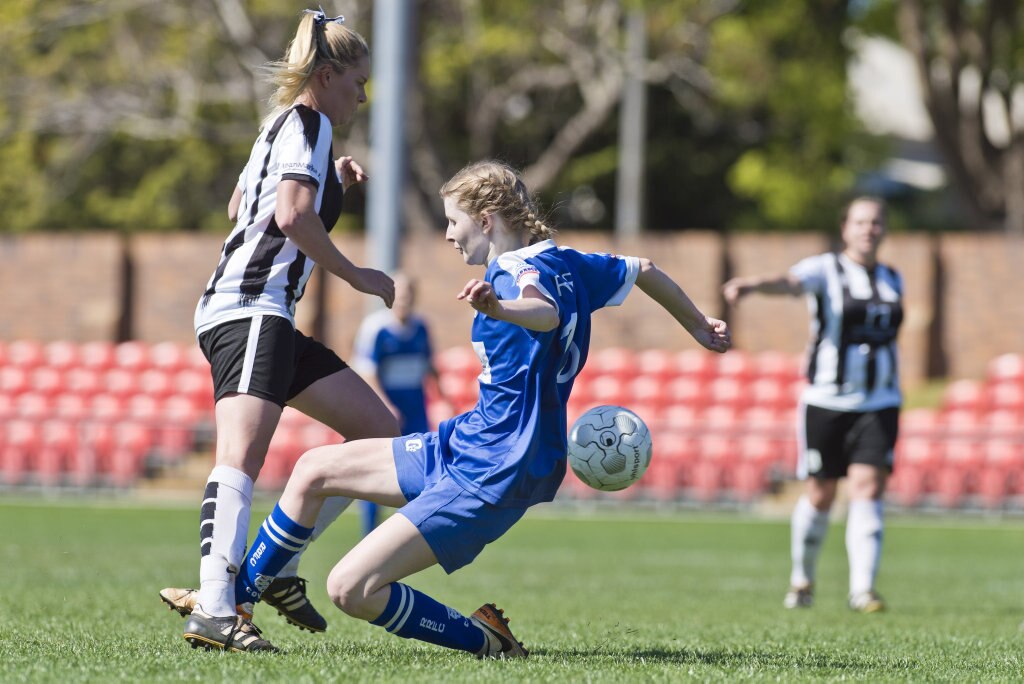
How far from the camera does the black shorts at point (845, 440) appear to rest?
8133 millimetres

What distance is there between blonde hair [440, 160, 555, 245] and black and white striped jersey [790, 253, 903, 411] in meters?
3.61

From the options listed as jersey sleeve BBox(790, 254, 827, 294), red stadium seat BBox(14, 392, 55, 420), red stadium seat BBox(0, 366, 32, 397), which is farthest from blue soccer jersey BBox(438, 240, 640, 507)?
red stadium seat BBox(0, 366, 32, 397)

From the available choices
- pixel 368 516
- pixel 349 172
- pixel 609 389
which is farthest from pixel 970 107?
pixel 349 172

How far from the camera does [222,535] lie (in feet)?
16.9

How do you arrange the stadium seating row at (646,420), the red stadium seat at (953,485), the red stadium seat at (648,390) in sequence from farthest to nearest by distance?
1. the red stadium seat at (648,390)
2. the stadium seating row at (646,420)
3. the red stadium seat at (953,485)

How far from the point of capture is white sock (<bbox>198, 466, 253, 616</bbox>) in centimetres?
508

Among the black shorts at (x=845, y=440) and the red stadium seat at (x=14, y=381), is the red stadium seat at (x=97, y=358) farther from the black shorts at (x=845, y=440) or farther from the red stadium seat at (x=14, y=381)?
the black shorts at (x=845, y=440)

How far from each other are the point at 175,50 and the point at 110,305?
715cm

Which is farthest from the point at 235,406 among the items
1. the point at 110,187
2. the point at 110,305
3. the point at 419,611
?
the point at 110,187

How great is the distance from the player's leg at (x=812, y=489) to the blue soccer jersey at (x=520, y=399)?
3.64m

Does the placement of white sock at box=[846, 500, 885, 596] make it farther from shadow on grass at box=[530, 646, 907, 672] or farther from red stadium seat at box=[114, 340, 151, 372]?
red stadium seat at box=[114, 340, 151, 372]

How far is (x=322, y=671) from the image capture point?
15.2ft

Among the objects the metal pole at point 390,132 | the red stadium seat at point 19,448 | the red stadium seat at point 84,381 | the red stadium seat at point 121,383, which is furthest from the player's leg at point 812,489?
the red stadium seat at point 84,381

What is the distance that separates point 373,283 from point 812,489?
4066 millimetres
